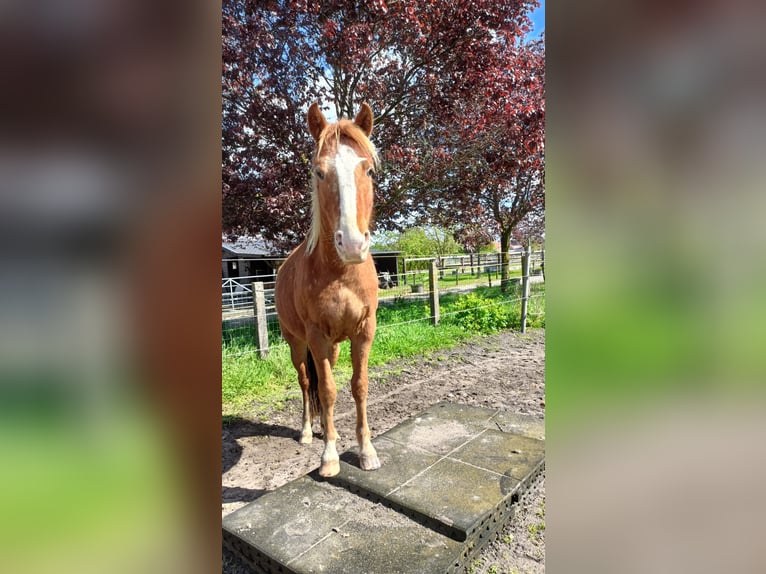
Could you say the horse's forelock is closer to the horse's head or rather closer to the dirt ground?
the horse's head

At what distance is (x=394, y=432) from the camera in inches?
91.7

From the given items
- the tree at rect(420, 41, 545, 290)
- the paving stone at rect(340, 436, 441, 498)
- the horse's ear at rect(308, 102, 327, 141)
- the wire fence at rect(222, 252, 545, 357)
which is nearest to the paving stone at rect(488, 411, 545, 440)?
the paving stone at rect(340, 436, 441, 498)

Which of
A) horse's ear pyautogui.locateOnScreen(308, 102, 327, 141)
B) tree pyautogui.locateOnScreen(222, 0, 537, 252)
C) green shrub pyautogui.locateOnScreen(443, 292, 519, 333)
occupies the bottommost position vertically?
green shrub pyautogui.locateOnScreen(443, 292, 519, 333)

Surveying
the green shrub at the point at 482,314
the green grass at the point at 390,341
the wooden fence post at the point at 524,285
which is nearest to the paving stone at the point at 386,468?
the green grass at the point at 390,341

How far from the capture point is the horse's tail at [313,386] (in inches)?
87.5

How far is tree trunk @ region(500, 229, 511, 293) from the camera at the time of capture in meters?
3.26

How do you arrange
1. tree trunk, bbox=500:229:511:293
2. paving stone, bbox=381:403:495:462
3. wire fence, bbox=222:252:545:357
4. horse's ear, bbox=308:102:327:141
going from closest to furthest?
1. horse's ear, bbox=308:102:327:141
2. paving stone, bbox=381:403:495:462
3. tree trunk, bbox=500:229:511:293
4. wire fence, bbox=222:252:545:357

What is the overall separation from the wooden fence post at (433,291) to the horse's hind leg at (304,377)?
1856 millimetres

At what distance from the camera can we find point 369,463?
191 cm

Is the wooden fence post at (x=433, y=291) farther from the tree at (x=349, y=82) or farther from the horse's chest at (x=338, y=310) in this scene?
the horse's chest at (x=338, y=310)
